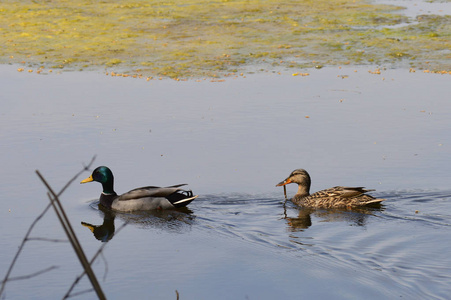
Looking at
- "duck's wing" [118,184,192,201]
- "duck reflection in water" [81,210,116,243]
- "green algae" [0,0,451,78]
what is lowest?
"duck reflection in water" [81,210,116,243]

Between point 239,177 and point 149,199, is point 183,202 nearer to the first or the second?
point 149,199

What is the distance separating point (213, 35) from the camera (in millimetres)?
28062

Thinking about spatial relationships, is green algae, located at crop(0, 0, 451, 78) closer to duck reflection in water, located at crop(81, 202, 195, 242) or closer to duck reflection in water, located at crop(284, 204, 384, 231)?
duck reflection in water, located at crop(81, 202, 195, 242)

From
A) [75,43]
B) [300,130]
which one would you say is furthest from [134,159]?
[75,43]

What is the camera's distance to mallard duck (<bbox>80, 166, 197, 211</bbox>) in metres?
12.4

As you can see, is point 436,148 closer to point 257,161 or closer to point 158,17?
point 257,161

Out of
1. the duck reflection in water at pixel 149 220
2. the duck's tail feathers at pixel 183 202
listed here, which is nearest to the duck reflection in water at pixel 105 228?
the duck reflection in water at pixel 149 220

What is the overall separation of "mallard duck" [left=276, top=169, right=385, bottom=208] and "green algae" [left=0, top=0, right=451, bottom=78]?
9.87m

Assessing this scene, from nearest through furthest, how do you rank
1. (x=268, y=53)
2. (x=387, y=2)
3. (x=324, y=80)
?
(x=324, y=80) < (x=268, y=53) < (x=387, y=2)

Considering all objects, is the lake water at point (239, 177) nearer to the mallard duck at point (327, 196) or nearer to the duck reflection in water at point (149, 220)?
the duck reflection in water at point (149, 220)

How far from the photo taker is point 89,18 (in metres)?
31.3

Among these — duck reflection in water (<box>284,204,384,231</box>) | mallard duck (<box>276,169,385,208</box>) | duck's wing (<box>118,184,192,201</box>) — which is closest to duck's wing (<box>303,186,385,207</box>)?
mallard duck (<box>276,169,385,208</box>)

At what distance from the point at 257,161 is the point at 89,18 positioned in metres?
19.1

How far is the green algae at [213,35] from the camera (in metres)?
24.1
